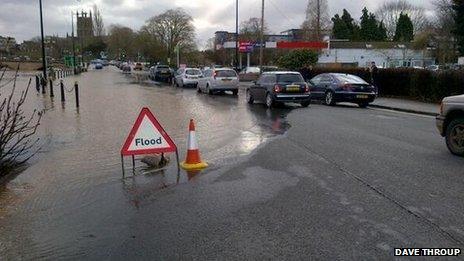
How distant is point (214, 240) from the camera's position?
4.88m

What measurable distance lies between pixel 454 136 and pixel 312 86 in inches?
565

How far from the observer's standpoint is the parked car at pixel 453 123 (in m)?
8.95

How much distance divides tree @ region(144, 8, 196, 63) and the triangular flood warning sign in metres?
70.9

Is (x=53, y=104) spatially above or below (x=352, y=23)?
below

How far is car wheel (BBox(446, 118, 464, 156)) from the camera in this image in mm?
8930

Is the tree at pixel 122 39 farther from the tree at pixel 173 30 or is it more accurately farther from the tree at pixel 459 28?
the tree at pixel 459 28

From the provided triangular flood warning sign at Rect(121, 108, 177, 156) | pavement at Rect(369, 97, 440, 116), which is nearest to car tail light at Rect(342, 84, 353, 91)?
pavement at Rect(369, 97, 440, 116)

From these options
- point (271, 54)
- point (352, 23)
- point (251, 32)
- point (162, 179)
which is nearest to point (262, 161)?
point (162, 179)

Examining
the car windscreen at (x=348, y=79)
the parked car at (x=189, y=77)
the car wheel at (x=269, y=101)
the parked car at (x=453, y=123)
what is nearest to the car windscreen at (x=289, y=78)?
the car wheel at (x=269, y=101)

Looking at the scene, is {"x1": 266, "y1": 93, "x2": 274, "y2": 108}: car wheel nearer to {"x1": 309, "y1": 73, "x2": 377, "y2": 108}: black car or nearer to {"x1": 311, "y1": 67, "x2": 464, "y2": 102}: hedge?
{"x1": 309, "y1": 73, "x2": 377, "y2": 108}: black car

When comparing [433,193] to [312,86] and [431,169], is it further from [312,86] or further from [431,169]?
[312,86]

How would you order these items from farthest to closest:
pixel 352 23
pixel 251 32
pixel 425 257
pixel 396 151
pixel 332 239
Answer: pixel 352 23 < pixel 251 32 < pixel 396 151 < pixel 332 239 < pixel 425 257

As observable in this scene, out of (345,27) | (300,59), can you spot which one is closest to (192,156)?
(300,59)

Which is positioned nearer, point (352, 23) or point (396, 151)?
point (396, 151)
